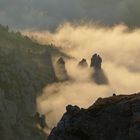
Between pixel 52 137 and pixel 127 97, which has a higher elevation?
pixel 127 97

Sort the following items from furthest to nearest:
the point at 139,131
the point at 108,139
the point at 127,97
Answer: the point at 127,97 < the point at 108,139 < the point at 139,131

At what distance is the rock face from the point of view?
55.5 metres

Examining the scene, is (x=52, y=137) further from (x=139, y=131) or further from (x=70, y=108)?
(x=139, y=131)

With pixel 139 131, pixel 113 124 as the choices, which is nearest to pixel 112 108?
pixel 113 124

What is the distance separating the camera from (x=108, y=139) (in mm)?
56594

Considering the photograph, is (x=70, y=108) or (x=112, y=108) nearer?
(x=112, y=108)

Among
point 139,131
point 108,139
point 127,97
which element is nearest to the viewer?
point 139,131

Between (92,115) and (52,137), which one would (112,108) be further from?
(52,137)

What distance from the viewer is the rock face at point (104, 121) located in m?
55.5

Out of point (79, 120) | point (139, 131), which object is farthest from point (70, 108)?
point (139, 131)

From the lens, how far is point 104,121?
57.6 metres

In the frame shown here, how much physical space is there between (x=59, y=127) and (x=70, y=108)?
10.2 ft

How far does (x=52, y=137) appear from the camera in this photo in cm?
6066

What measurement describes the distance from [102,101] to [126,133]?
23.3 feet
